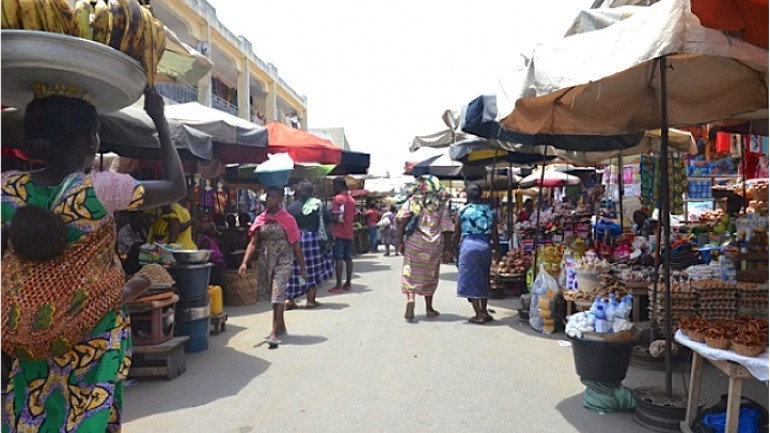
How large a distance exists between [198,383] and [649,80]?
540cm

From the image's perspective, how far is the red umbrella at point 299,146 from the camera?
9.23 metres

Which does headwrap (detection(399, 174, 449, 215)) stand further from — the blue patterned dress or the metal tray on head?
the metal tray on head

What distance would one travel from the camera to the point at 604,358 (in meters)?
4.03

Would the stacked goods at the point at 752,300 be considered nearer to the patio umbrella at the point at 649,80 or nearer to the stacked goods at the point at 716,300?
the stacked goods at the point at 716,300

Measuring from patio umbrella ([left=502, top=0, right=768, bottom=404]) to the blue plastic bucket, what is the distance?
397cm

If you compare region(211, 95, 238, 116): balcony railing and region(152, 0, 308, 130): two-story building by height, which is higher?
region(152, 0, 308, 130): two-story building

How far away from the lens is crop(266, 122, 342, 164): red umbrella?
9227 mm

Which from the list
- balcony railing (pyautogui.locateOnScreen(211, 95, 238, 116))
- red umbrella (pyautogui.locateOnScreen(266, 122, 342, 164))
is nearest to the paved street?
red umbrella (pyautogui.locateOnScreen(266, 122, 342, 164))

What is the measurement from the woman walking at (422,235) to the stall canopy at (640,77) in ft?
7.38

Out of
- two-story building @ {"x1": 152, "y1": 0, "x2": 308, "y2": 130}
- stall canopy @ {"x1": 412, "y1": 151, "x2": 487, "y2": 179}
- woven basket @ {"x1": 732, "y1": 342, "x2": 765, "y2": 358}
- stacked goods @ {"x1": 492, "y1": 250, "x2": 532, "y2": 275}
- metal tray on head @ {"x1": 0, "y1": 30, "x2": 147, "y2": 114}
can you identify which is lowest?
stacked goods @ {"x1": 492, "y1": 250, "x2": 532, "y2": 275}

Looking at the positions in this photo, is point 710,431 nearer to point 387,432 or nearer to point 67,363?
point 387,432

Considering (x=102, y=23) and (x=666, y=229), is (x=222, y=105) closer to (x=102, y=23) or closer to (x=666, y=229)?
(x=666, y=229)

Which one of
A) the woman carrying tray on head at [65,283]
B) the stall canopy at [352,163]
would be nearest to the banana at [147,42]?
the woman carrying tray on head at [65,283]

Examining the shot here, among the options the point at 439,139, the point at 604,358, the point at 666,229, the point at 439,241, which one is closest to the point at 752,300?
the point at 666,229
